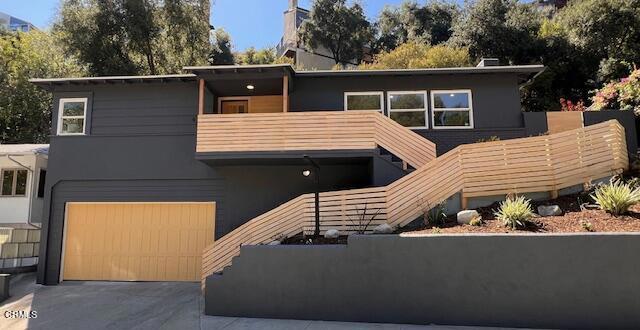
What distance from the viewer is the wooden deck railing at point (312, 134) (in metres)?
10.7

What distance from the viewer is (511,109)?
12859 millimetres

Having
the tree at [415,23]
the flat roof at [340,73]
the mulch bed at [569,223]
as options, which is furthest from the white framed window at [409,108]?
the tree at [415,23]

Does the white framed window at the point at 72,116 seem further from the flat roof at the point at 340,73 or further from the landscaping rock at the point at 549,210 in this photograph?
the landscaping rock at the point at 549,210

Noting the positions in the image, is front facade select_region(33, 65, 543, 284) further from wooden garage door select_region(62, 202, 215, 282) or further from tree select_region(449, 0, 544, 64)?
tree select_region(449, 0, 544, 64)

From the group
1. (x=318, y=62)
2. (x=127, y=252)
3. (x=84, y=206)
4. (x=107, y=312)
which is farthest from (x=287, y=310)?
(x=318, y=62)

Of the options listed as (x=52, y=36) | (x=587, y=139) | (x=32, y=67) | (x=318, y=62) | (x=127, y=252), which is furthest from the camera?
(x=318, y=62)

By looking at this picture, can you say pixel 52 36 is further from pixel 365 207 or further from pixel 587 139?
pixel 587 139

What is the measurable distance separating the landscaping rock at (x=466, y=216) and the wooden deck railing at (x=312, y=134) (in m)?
2.31

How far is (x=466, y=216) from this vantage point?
8.38 meters

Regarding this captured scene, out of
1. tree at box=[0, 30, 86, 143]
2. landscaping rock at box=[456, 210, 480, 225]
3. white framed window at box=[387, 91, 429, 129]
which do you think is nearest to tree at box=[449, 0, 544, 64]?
white framed window at box=[387, 91, 429, 129]

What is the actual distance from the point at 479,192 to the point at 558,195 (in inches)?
66.3

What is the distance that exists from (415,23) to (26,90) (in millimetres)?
26273

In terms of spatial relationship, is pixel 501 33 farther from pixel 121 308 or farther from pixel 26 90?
pixel 26 90

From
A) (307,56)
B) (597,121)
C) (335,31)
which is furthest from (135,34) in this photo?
(597,121)
